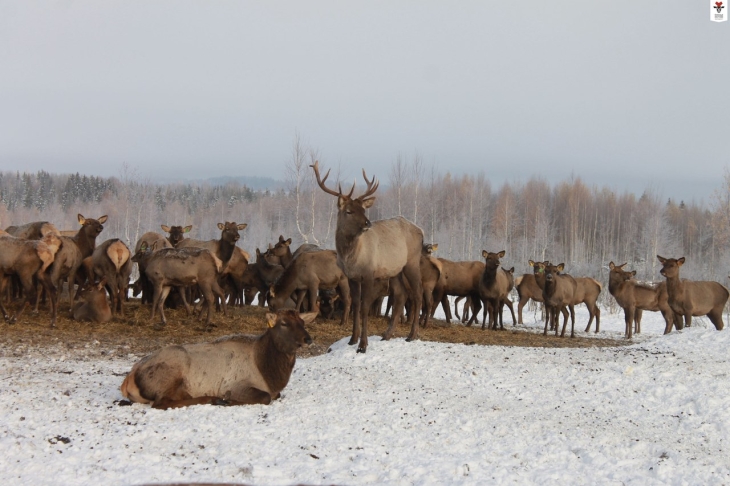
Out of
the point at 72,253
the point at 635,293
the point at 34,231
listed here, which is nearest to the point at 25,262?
the point at 72,253

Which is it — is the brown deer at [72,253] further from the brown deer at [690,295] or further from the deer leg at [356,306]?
the brown deer at [690,295]

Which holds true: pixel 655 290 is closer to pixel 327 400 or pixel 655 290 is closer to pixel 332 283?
pixel 332 283

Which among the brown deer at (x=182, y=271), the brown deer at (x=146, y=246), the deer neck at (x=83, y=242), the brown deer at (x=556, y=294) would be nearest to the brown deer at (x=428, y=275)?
the brown deer at (x=556, y=294)

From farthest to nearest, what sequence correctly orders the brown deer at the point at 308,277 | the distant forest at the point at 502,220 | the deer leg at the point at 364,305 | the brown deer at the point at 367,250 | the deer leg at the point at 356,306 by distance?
the distant forest at the point at 502,220 → the brown deer at the point at 308,277 → the deer leg at the point at 356,306 → the deer leg at the point at 364,305 → the brown deer at the point at 367,250

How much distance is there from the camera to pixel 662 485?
5711mm

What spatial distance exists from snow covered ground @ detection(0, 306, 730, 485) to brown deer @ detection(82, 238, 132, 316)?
514cm

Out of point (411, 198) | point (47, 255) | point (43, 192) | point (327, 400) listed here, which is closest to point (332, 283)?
point (47, 255)

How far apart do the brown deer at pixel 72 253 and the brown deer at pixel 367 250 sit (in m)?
7.02

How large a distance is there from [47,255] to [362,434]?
1029 centimetres

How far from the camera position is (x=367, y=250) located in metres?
11.1

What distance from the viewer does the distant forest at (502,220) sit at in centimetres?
5978

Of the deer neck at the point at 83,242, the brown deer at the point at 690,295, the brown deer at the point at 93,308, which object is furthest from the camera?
the brown deer at the point at 690,295

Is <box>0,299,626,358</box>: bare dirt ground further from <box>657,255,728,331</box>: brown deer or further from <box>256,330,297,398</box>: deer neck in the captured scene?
<box>256,330,297,398</box>: deer neck

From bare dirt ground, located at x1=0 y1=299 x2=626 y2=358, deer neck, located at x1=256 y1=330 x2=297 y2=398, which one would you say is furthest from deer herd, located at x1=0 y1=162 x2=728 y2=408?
bare dirt ground, located at x1=0 y1=299 x2=626 y2=358
